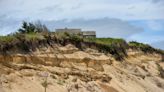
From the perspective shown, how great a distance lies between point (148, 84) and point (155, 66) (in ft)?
21.3

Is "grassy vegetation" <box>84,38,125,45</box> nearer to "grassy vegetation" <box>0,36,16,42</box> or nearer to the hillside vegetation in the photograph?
the hillside vegetation

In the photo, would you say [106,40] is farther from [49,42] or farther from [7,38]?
[7,38]

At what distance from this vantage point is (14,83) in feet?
99.0

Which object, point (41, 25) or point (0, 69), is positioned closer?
point (0, 69)

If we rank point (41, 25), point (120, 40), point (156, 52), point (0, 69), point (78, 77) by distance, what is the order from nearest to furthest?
point (0, 69)
point (78, 77)
point (41, 25)
point (120, 40)
point (156, 52)

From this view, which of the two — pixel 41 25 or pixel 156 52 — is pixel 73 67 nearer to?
pixel 41 25

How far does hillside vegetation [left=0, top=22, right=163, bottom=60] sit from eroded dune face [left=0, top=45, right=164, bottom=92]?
443 mm

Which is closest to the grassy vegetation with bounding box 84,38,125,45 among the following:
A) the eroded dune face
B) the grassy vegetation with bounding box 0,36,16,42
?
the eroded dune face

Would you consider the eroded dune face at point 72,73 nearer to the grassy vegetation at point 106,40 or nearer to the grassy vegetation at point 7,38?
the grassy vegetation at point 7,38

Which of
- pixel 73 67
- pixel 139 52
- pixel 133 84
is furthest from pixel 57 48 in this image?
pixel 139 52

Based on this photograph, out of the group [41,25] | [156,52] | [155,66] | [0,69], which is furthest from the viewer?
[156,52]

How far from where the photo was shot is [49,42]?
34.9 m

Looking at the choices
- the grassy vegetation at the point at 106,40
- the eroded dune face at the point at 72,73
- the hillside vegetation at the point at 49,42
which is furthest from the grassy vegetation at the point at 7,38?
the grassy vegetation at the point at 106,40

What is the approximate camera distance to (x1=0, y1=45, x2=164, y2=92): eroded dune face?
101ft
